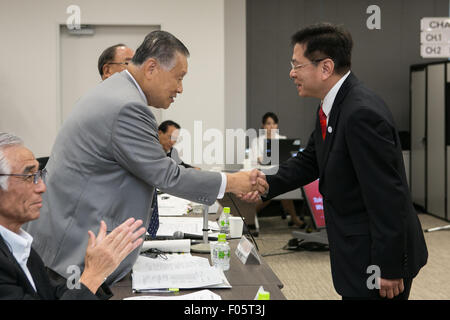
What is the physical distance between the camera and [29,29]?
6.36 m

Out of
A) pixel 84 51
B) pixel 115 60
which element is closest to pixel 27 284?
pixel 115 60

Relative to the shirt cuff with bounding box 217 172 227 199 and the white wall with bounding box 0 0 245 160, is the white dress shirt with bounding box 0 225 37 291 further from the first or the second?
the white wall with bounding box 0 0 245 160

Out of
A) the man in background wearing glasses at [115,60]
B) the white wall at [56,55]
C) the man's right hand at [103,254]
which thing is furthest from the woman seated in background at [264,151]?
the man's right hand at [103,254]

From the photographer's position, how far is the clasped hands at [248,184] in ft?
7.05

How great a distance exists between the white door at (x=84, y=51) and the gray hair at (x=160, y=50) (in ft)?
14.8

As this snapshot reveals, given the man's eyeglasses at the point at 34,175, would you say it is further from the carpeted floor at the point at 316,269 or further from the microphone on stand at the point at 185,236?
the carpeted floor at the point at 316,269

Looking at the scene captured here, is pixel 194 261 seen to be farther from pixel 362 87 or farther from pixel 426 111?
pixel 426 111

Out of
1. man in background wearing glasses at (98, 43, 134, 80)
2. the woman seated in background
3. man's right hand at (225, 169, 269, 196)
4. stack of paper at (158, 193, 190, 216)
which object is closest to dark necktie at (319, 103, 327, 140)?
man's right hand at (225, 169, 269, 196)

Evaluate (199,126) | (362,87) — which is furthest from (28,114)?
(362,87)

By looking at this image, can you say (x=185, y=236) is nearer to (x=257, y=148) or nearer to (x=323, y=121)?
(x=323, y=121)

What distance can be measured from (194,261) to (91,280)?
72cm

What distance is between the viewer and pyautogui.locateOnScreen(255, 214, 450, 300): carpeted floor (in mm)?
4102

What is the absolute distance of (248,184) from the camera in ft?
7.42
